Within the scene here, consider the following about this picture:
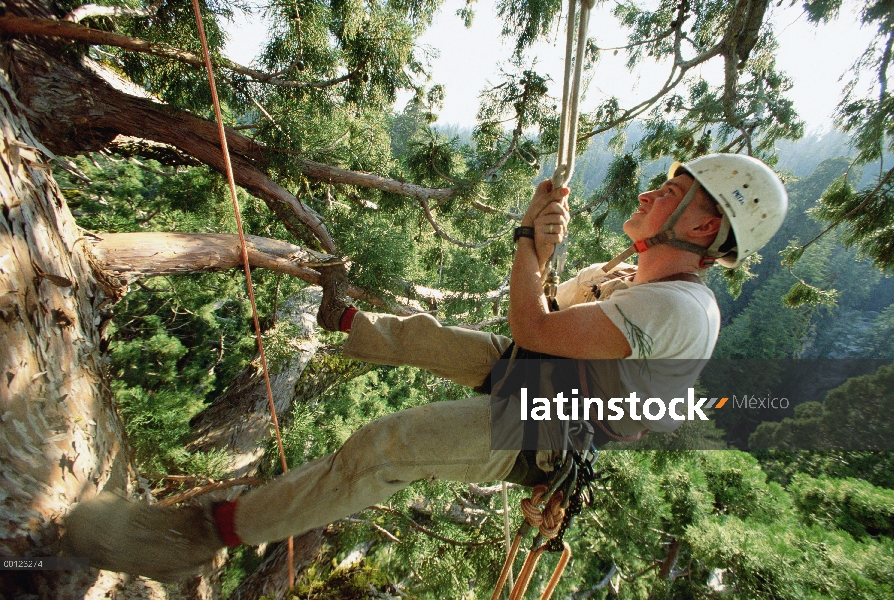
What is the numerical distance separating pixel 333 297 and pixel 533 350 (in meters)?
1.42

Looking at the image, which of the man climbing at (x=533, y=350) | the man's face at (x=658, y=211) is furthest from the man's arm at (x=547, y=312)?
the man's face at (x=658, y=211)

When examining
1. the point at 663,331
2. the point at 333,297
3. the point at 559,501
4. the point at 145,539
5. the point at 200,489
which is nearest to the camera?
the point at 663,331

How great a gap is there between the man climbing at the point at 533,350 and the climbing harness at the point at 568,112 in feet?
0.33

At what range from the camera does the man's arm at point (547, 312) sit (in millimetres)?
1384

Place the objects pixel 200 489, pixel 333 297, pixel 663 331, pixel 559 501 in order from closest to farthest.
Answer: pixel 663 331, pixel 559 501, pixel 200 489, pixel 333 297

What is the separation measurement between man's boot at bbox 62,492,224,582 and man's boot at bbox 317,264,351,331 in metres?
1.12

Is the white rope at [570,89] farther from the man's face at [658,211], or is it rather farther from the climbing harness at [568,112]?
the man's face at [658,211]

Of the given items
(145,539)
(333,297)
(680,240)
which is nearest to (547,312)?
(680,240)

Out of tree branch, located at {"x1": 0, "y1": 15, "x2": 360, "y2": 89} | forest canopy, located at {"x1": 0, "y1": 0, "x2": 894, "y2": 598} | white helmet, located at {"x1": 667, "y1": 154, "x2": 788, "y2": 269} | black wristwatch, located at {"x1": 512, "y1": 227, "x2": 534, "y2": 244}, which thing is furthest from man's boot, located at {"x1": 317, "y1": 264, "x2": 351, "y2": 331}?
white helmet, located at {"x1": 667, "y1": 154, "x2": 788, "y2": 269}

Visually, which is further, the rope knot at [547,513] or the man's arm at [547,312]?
the rope knot at [547,513]

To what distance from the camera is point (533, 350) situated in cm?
152

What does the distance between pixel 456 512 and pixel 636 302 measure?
601 cm

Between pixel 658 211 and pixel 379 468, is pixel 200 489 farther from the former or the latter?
pixel 658 211

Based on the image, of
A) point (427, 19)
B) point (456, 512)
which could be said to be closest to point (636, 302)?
point (427, 19)
